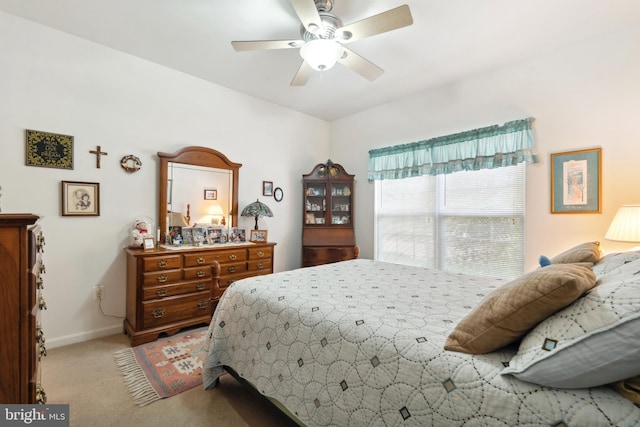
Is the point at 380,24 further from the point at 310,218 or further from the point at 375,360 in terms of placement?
the point at 310,218

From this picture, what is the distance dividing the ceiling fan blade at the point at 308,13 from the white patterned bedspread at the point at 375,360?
1696mm

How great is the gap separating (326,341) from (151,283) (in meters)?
2.05

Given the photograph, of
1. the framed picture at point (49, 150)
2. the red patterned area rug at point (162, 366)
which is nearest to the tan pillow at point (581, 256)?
the red patterned area rug at point (162, 366)

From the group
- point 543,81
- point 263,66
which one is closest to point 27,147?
point 263,66

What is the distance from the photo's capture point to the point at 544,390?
0.76 meters

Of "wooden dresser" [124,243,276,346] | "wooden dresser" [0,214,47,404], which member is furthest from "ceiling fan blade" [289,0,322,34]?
"wooden dresser" [124,243,276,346]

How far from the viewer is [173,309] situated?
8.75 feet

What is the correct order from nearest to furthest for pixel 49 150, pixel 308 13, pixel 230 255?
pixel 308 13
pixel 49 150
pixel 230 255

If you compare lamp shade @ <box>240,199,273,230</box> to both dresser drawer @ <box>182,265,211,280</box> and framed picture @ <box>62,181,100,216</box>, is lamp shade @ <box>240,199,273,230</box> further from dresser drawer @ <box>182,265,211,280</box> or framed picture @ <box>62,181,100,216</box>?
framed picture @ <box>62,181,100,216</box>

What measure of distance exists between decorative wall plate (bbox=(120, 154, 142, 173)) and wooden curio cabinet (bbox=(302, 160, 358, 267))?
210cm

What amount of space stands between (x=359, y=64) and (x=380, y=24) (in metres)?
0.48

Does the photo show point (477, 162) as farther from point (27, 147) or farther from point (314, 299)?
point (27, 147)

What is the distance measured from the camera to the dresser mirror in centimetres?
297

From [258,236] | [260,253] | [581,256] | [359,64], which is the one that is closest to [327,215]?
[258,236]
